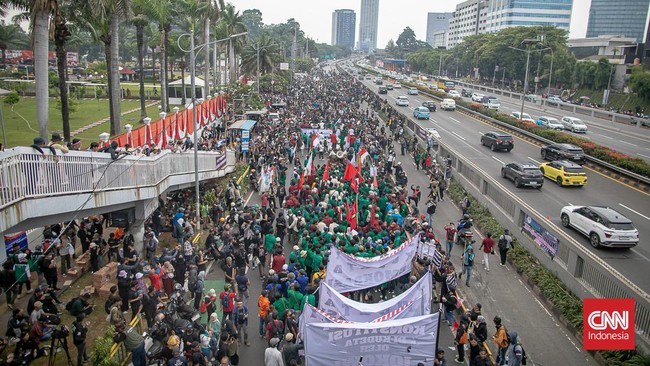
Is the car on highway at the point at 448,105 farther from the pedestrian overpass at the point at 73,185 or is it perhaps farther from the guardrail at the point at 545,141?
the pedestrian overpass at the point at 73,185

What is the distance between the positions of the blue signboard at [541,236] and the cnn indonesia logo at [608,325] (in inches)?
175

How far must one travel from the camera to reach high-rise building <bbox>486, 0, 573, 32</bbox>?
15388cm

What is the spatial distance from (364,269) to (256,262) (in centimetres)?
443

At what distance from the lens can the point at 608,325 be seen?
1197 centimetres

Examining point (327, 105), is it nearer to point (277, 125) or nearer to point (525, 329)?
point (277, 125)

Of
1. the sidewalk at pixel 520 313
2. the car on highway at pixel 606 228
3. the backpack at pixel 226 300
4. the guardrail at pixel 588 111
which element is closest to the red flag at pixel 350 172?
the sidewalk at pixel 520 313

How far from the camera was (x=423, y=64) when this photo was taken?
153 m

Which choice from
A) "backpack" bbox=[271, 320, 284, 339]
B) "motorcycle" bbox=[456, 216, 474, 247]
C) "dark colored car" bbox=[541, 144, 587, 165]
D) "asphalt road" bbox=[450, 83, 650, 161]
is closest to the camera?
"backpack" bbox=[271, 320, 284, 339]

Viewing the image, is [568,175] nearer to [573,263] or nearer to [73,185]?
[573,263]

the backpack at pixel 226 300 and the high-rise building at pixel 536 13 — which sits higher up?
the high-rise building at pixel 536 13

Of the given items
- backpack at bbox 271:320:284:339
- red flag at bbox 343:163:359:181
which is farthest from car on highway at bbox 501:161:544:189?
backpack at bbox 271:320:284:339

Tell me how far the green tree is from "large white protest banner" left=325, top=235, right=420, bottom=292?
186 ft

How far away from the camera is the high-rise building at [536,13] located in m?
154

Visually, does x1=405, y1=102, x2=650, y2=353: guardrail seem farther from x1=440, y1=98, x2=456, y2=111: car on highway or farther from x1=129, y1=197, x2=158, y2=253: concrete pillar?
x1=440, y1=98, x2=456, y2=111: car on highway
